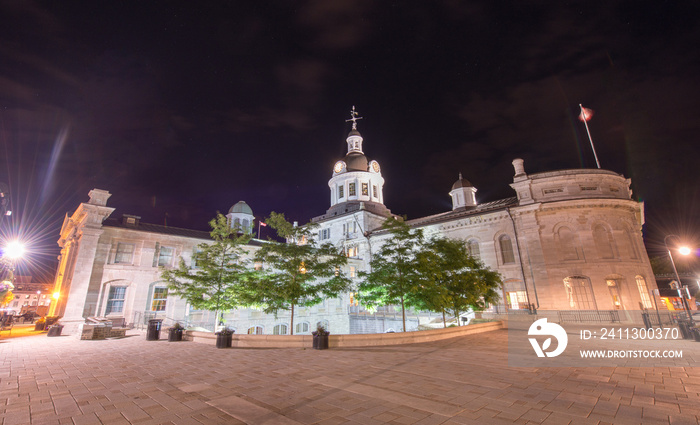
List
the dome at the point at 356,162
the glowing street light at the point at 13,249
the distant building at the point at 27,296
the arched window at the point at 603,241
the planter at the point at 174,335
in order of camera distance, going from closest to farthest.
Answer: the planter at the point at 174,335 → the glowing street light at the point at 13,249 → the arched window at the point at 603,241 → the dome at the point at 356,162 → the distant building at the point at 27,296

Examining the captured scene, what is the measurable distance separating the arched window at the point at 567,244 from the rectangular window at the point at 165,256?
38290mm

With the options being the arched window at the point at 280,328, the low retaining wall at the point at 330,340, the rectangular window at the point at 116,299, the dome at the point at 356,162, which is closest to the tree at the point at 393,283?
the low retaining wall at the point at 330,340

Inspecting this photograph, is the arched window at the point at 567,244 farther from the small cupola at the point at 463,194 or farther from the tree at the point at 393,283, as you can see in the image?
the tree at the point at 393,283

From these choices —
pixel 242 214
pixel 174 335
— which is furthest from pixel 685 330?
pixel 242 214

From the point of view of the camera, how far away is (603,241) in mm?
26922

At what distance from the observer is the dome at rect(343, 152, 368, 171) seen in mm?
50000

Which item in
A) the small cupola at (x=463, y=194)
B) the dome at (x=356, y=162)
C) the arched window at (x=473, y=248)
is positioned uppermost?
the dome at (x=356, y=162)

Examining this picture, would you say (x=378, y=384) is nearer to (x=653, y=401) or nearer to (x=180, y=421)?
(x=180, y=421)

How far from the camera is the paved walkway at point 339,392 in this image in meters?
4.85

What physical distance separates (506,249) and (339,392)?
2922cm

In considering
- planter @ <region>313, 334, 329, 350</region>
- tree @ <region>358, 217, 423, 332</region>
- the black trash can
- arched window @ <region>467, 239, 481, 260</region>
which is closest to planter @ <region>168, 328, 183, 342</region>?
planter @ <region>313, 334, 329, 350</region>

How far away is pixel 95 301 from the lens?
23.8 m

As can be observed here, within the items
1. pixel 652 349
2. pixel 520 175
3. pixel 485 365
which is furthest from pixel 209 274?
pixel 520 175

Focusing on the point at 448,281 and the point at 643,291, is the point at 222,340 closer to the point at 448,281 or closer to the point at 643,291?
the point at 448,281
